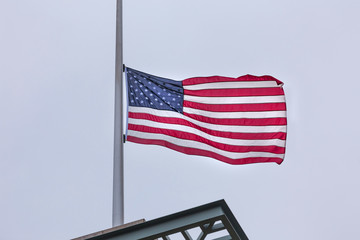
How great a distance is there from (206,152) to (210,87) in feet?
6.00

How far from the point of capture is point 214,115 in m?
16.0

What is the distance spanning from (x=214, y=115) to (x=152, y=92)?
178cm

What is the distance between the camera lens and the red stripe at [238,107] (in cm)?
1606

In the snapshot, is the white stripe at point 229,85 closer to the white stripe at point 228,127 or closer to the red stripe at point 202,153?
the white stripe at point 228,127

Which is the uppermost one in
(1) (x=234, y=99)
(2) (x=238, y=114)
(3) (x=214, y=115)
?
(1) (x=234, y=99)

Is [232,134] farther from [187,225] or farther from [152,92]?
[187,225]

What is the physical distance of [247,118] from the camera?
16.0 meters

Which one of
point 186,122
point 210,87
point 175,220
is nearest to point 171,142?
point 186,122

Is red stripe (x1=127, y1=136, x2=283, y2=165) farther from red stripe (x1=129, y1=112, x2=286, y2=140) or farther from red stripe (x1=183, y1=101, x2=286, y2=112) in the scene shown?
red stripe (x1=183, y1=101, x2=286, y2=112)

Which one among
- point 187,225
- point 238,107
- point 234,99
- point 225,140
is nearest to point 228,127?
point 225,140

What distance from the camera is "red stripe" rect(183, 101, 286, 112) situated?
52.7 ft

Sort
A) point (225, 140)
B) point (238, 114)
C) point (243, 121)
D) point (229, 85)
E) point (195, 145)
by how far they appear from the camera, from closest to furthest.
→ point (195, 145)
point (225, 140)
point (243, 121)
point (238, 114)
point (229, 85)

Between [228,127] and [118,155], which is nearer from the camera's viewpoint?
[118,155]

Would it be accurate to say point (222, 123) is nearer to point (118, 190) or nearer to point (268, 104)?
point (268, 104)
